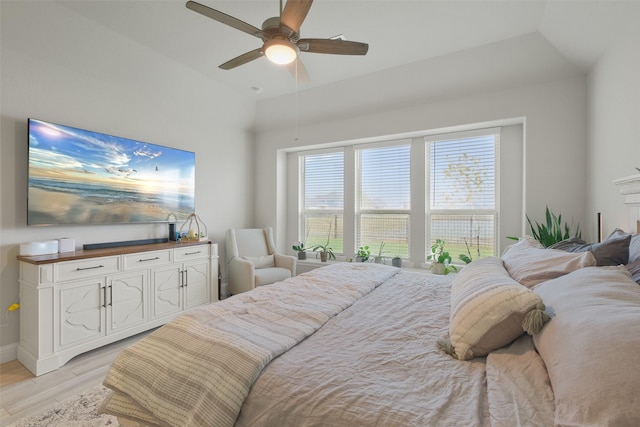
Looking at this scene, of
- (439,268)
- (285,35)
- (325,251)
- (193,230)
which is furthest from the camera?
(325,251)

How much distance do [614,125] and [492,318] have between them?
237 cm

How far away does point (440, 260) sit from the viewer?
3.59 m

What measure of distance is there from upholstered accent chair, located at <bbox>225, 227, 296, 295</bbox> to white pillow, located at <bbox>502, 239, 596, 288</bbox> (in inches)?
109

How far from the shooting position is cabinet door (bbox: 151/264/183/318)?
9.87 ft

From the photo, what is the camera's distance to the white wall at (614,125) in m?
1.96

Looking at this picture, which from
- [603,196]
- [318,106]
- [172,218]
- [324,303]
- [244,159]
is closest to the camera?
[324,303]

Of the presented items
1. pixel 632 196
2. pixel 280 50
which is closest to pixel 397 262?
pixel 632 196

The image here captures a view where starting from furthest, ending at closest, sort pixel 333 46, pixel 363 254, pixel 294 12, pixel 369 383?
pixel 363 254 < pixel 333 46 < pixel 294 12 < pixel 369 383

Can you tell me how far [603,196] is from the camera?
97.0 inches

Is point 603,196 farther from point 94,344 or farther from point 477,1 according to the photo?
point 94,344

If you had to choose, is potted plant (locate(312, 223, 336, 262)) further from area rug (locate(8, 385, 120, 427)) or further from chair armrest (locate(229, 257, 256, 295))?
area rug (locate(8, 385, 120, 427))

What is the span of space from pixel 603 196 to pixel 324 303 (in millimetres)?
2637

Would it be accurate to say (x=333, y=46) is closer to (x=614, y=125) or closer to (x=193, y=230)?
(x=614, y=125)

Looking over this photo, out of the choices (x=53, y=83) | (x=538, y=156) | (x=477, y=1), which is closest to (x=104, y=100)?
(x=53, y=83)
